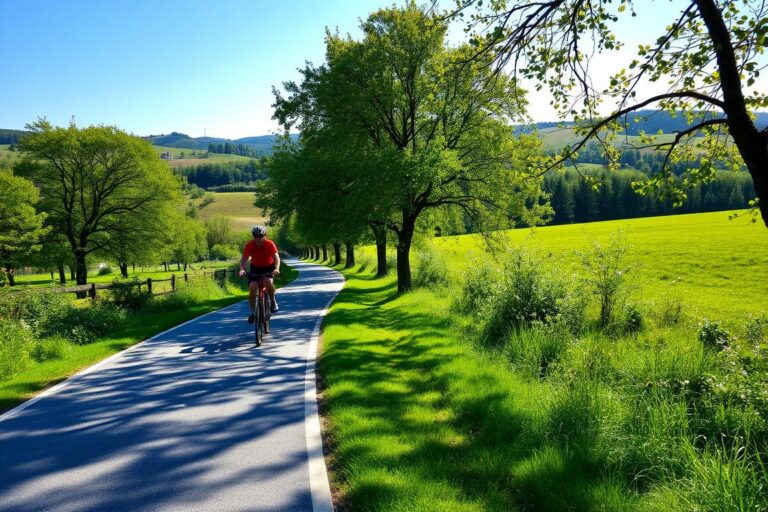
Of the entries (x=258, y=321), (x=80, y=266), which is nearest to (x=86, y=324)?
(x=258, y=321)

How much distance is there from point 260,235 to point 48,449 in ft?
20.1

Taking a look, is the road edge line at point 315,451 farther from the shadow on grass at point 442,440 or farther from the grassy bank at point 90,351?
the grassy bank at point 90,351

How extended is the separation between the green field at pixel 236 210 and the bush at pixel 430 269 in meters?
125

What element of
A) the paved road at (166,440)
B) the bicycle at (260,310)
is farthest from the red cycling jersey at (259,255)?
the paved road at (166,440)

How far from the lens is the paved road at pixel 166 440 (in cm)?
358

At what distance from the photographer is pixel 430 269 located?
20672 mm

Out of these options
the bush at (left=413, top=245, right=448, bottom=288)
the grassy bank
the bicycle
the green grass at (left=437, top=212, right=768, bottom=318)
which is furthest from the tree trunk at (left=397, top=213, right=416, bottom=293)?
the bicycle

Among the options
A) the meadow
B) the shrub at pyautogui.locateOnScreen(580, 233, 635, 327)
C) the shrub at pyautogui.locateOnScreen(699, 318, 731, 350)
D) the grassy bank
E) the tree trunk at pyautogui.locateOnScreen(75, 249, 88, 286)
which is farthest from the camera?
the tree trunk at pyautogui.locateOnScreen(75, 249, 88, 286)

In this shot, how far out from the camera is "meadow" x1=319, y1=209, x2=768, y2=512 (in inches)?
136

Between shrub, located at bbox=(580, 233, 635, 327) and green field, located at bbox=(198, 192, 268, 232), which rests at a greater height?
green field, located at bbox=(198, 192, 268, 232)

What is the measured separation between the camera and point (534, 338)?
7426 millimetres

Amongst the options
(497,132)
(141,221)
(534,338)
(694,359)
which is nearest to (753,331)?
(694,359)

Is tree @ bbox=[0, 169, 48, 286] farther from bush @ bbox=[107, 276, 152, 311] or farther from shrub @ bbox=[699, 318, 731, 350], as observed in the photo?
shrub @ bbox=[699, 318, 731, 350]

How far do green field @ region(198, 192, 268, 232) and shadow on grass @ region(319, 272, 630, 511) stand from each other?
455 ft
